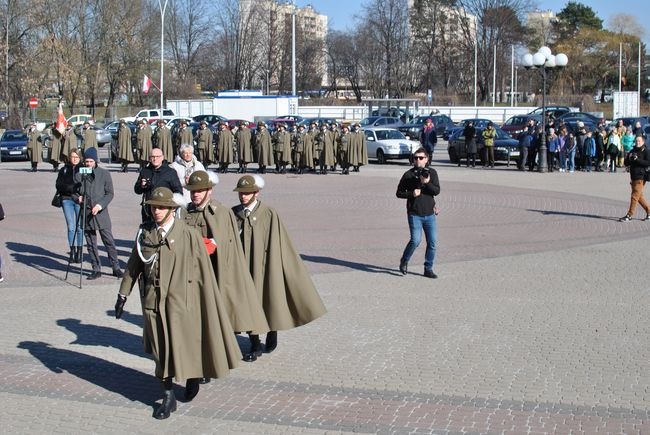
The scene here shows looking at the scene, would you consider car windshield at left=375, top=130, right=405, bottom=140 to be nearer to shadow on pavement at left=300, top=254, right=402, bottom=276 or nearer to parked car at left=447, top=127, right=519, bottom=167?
parked car at left=447, top=127, right=519, bottom=167

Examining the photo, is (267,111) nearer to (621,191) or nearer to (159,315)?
(621,191)

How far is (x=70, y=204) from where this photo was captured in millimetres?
13492

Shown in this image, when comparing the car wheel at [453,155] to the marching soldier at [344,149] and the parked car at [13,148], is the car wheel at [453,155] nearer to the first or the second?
the marching soldier at [344,149]

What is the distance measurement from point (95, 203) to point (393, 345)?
5.26 metres

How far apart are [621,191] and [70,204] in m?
15.1

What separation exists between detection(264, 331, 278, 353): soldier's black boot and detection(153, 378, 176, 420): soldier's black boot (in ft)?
5.73

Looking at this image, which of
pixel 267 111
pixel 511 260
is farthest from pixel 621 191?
pixel 267 111

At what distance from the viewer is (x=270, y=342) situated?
8.70 metres

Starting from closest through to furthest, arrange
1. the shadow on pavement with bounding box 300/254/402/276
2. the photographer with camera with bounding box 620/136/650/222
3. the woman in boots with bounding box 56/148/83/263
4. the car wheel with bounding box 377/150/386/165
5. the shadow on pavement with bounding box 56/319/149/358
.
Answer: the shadow on pavement with bounding box 56/319/149/358 → the shadow on pavement with bounding box 300/254/402/276 → the woman in boots with bounding box 56/148/83/263 → the photographer with camera with bounding box 620/136/650/222 → the car wheel with bounding box 377/150/386/165

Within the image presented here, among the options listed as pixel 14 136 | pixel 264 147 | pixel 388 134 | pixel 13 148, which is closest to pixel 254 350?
pixel 264 147

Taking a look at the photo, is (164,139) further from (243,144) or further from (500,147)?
(500,147)

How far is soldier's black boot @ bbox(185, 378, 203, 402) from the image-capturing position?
724cm

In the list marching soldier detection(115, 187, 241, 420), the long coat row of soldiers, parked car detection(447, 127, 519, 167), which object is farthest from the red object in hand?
parked car detection(447, 127, 519, 167)

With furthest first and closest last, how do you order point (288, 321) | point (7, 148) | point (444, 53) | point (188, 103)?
point (444, 53), point (188, 103), point (7, 148), point (288, 321)
